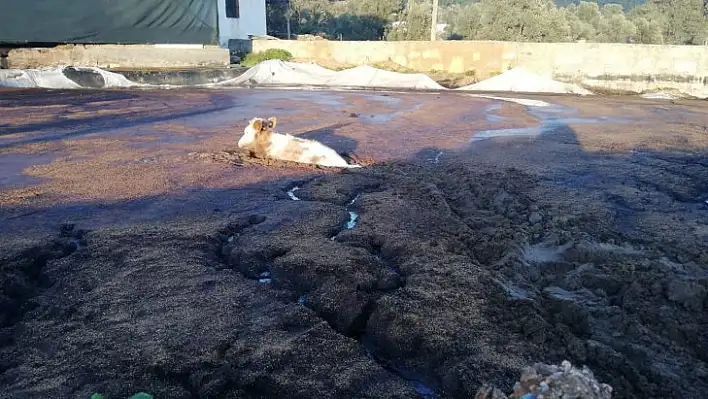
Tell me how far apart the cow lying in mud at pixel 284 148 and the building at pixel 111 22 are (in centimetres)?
1801

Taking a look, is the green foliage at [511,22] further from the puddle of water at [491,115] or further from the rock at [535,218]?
the rock at [535,218]

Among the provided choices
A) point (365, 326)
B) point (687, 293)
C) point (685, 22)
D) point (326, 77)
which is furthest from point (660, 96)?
point (685, 22)

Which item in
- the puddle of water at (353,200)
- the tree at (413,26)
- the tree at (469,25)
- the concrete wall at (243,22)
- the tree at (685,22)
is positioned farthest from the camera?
the tree at (469,25)

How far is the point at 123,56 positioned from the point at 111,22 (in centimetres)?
146

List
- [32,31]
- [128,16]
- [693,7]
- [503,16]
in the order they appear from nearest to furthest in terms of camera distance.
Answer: [32,31] → [128,16] → [503,16] → [693,7]

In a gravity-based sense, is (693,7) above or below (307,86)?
above

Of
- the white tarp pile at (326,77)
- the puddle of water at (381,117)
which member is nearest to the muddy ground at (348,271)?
the puddle of water at (381,117)

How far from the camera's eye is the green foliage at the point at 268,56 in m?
27.3

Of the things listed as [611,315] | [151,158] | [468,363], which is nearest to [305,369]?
[468,363]

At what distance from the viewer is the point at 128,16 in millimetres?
24016

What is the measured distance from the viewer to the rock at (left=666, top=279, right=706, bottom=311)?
3.93m

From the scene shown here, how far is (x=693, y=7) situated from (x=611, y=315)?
4379cm

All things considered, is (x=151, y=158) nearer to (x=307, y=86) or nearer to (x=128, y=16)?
(x=307, y=86)

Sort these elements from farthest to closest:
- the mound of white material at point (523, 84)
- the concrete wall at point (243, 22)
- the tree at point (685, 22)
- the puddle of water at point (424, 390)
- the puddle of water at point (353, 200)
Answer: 1. the tree at point (685, 22)
2. the concrete wall at point (243, 22)
3. the mound of white material at point (523, 84)
4. the puddle of water at point (353, 200)
5. the puddle of water at point (424, 390)
